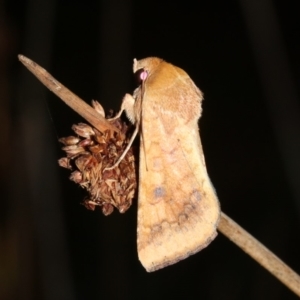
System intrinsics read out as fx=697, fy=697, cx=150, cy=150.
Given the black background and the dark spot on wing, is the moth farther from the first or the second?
the black background

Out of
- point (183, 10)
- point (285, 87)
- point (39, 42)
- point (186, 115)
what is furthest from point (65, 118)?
point (186, 115)

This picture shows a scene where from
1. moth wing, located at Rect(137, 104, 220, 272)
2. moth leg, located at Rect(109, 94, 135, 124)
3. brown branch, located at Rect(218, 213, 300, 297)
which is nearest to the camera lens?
brown branch, located at Rect(218, 213, 300, 297)

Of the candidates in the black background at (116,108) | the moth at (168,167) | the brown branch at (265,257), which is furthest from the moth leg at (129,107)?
the black background at (116,108)

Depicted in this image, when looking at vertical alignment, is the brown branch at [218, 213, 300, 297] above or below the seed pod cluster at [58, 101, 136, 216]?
below

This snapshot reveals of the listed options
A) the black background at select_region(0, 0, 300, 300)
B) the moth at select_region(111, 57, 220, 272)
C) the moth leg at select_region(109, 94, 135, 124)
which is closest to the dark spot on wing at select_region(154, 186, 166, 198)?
the moth at select_region(111, 57, 220, 272)

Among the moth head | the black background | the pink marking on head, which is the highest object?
the moth head

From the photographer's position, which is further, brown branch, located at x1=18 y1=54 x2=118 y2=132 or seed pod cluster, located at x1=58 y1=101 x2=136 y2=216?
seed pod cluster, located at x1=58 y1=101 x2=136 y2=216
